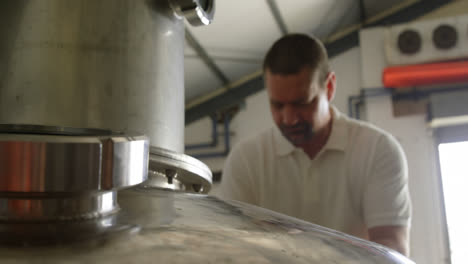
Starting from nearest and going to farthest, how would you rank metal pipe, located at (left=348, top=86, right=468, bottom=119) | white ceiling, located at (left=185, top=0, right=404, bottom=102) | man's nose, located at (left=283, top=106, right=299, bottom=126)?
man's nose, located at (left=283, top=106, right=299, bottom=126) < white ceiling, located at (left=185, top=0, right=404, bottom=102) < metal pipe, located at (left=348, top=86, right=468, bottom=119)

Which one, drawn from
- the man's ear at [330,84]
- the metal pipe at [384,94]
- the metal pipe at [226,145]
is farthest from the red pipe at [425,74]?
the man's ear at [330,84]

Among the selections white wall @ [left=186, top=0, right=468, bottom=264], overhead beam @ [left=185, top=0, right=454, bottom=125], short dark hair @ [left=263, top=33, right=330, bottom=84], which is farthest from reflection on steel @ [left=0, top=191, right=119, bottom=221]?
overhead beam @ [left=185, top=0, right=454, bottom=125]

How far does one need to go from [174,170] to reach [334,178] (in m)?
0.72

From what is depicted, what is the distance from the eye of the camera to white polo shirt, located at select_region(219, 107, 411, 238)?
40.5 inches

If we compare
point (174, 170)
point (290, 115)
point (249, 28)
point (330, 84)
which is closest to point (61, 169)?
point (174, 170)

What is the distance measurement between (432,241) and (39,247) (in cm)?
236

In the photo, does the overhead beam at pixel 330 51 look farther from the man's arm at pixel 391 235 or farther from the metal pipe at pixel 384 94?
the man's arm at pixel 391 235

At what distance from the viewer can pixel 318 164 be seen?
1129mm

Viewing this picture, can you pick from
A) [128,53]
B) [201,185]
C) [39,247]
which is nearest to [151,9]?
[128,53]

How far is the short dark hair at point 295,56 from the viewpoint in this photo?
106 cm

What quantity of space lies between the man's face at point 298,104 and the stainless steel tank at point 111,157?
507 mm

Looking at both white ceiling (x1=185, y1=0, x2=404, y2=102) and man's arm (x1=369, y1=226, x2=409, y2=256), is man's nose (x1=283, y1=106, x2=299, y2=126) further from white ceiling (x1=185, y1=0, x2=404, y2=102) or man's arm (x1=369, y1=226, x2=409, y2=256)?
white ceiling (x1=185, y1=0, x2=404, y2=102)

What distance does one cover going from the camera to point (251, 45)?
2.44m

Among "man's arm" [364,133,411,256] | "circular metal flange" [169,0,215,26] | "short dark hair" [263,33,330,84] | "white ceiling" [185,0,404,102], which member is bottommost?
"man's arm" [364,133,411,256]
